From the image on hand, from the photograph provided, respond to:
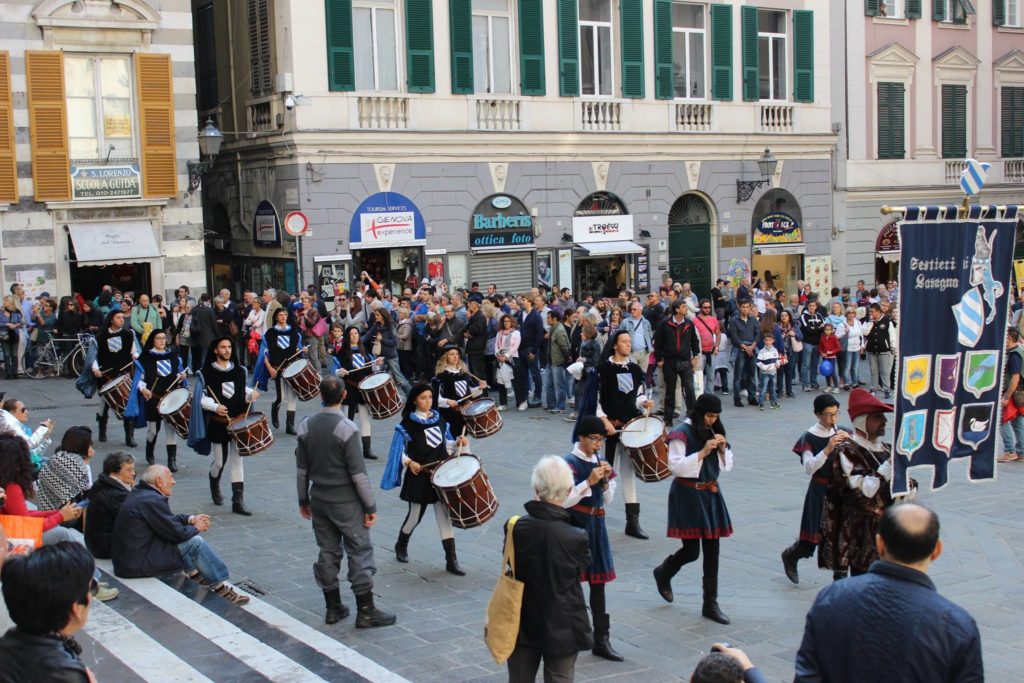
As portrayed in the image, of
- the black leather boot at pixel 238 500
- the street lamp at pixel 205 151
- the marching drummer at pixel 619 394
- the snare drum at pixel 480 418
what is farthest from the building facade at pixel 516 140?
the marching drummer at pixel 619 394

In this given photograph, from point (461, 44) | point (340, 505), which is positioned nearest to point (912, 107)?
point (461, 44)

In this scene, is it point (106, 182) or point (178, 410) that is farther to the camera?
point (106, 182)

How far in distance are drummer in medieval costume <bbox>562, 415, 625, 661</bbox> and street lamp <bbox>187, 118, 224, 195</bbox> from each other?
16.7 metres

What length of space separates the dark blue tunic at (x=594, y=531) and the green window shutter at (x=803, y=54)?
83.8 feet

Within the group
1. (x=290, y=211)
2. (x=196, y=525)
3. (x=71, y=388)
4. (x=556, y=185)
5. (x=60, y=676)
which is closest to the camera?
(x=60, y=676)

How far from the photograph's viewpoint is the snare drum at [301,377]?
1573cm

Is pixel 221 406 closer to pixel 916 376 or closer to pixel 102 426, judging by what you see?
pixel 102 426

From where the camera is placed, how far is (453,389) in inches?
485

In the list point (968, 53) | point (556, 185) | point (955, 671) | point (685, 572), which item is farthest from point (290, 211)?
point (955, 671)

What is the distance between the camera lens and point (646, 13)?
29562 mm

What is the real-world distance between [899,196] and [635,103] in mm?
9226

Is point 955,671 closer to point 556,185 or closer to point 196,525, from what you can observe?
point 196,525

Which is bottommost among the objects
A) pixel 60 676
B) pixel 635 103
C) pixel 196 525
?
pixel 196 525

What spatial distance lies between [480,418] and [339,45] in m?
14.9
